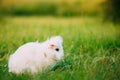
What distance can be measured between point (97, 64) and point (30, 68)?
2.80ft

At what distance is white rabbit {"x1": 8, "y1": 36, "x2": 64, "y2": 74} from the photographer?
5.12 meters

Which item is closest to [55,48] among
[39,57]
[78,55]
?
[39,57]

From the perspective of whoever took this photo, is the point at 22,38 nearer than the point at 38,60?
No

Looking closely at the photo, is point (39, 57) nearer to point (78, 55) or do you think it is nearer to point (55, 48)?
point (55, 48)

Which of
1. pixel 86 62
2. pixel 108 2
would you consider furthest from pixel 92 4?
pixel 86 62

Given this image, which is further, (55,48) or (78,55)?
(78,55)

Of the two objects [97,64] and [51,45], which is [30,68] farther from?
[97,64]

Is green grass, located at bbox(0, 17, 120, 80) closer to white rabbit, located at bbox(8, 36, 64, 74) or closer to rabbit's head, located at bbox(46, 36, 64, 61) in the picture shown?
white rabbit, located at bbox(8, 36, 64, 74)

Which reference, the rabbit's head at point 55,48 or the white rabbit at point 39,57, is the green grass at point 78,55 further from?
the rabbit's head at point 55,48

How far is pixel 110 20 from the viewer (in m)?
10.7

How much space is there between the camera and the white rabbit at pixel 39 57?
16.8 ft

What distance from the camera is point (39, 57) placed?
5145mm

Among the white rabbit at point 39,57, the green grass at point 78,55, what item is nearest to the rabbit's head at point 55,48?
the white rabbit at point 39,57

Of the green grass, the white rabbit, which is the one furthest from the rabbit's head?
the green grass
